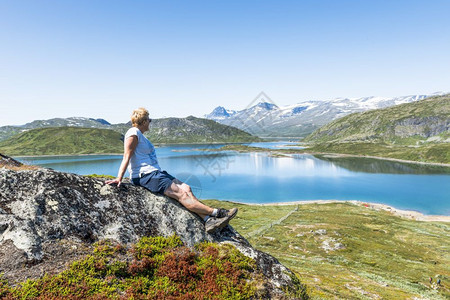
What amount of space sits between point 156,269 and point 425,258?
5568 cm

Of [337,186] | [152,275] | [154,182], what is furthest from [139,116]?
[337,186]

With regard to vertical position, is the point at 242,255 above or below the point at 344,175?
above

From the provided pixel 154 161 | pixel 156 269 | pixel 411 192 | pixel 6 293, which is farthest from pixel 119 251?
pixel 411 192

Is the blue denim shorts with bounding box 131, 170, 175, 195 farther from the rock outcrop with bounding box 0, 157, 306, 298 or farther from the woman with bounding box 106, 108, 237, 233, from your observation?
the rock outcrop with bounding box 0, 157, 306, 298

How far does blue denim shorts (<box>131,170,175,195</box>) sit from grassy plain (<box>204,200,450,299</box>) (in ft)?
55.0

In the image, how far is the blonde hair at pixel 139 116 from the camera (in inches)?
395

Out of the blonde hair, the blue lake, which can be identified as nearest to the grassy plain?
the blonde hair

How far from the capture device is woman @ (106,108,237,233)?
9.62 meters

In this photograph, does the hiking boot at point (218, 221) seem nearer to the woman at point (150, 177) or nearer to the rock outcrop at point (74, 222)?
the woman at point (150, 177)

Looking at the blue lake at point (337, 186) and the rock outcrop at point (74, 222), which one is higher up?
the rock outcrop at point (74, 222)

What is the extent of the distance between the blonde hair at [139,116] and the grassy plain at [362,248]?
62.0ft

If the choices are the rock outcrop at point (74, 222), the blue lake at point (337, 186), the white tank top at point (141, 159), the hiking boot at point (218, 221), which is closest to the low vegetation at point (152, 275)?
the rock outcrop at point (74, 222)

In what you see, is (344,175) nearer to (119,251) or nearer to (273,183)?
(273,183)

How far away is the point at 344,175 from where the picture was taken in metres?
181
